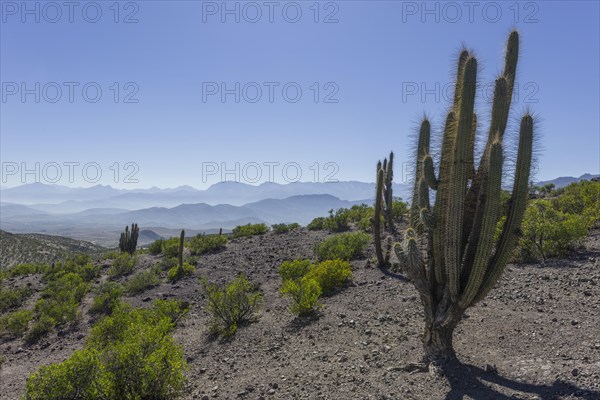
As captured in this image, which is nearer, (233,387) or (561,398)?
(561,398)

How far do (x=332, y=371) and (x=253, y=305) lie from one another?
4069 millimetres

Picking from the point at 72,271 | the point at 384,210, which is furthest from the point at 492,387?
the point at 72,271

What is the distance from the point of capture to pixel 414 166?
7215 mm

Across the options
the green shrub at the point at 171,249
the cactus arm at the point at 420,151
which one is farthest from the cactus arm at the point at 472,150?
the green shrub at the point at 171,249

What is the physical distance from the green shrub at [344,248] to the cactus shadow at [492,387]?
911cm

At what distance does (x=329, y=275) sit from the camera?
11.3 m

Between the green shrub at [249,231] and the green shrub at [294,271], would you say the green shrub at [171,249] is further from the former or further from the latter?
the green shrub at [294,271]

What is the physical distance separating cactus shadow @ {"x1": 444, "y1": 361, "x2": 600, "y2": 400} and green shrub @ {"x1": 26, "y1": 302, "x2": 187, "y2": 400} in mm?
3997

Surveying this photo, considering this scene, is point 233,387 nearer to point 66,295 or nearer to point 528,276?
point 528,276

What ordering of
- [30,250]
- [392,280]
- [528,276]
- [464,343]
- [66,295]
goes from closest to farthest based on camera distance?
1. [464,343]
2. [528,276]
3. [392,280]
4. [66,295]
5. [30,250]

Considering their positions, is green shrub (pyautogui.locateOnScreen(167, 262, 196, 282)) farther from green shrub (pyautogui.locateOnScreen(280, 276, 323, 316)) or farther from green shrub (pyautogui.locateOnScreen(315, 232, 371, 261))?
green shrub (pyautogui.locateOnScreen(280, 276, 323, 316))

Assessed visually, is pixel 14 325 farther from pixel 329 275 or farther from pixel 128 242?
pixel 128 242

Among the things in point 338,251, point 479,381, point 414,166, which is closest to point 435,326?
point 479,381

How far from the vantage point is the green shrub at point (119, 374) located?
5410 millimetres
